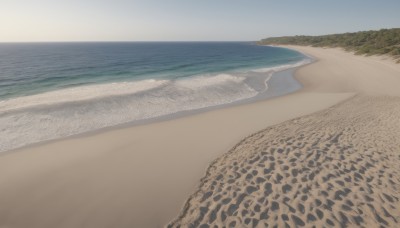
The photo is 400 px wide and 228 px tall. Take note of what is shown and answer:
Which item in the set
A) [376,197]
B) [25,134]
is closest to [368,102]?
[376,197]

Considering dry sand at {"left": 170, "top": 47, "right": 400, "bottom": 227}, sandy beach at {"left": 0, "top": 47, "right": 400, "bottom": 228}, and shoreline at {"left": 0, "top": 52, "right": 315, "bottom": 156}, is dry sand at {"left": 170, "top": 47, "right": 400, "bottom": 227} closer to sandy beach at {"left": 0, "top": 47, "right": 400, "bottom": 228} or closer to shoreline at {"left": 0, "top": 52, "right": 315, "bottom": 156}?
sandy beach at {"left": 0, "top": 47, "right": 400, "bottom": 228}

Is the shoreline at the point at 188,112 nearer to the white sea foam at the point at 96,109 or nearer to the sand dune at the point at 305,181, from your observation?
the white sea foam at the point at 96,109

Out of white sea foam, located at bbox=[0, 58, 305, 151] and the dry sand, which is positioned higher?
the dry sand

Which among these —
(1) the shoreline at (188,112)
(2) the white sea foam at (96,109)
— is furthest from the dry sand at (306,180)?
(2) the white sea foam at (96,109)

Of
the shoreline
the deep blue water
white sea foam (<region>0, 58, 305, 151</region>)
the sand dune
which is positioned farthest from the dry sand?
the deep blue water

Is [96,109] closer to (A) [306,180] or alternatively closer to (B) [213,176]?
(B) [213,176]

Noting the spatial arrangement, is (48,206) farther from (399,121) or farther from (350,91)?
(350,91)
